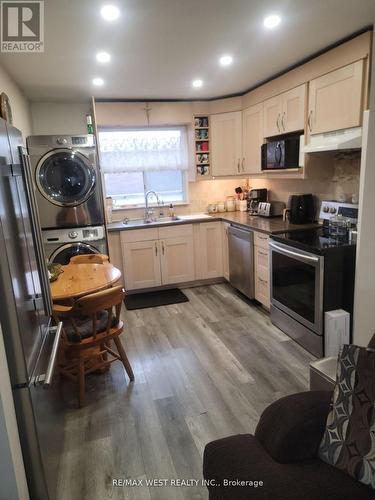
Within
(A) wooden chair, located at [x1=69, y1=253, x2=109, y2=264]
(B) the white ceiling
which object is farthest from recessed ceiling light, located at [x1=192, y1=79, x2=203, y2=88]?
(A) wooden chair, located at [x1=69, y1=253, x2=109, y2=264]

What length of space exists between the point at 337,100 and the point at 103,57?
6.23 feet

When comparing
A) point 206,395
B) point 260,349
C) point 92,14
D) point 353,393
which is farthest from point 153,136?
point 353,393

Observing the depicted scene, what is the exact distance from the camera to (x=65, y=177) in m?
3.73

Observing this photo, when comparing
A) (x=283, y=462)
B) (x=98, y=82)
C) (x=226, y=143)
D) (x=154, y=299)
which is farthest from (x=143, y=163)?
(x=283, y=462)

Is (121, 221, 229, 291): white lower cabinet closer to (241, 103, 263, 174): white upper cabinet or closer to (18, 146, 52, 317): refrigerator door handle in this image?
(241, 103, 263, 174): white upper cabinet

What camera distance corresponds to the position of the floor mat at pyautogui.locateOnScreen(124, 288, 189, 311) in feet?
13.1

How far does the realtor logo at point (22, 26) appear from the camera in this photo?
191cm

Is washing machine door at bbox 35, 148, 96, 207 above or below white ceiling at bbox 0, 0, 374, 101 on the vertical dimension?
below

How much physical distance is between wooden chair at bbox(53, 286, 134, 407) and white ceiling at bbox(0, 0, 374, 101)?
5.59 ft

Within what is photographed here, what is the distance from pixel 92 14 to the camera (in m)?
1.95

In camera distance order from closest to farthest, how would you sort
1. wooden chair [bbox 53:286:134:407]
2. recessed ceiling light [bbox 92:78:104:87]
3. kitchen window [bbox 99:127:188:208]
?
wooden chair [bbox 53:286:134:407], recessed ceiling light [bbox 92:78:104:87], kitchen window [bbox 99:127:188:208]

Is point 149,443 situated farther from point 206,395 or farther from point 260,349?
point 260,349

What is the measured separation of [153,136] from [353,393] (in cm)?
405

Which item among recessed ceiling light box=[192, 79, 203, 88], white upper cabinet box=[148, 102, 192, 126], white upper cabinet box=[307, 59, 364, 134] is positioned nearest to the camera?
white upper cabinet box=[307, 59, 364, 134]
